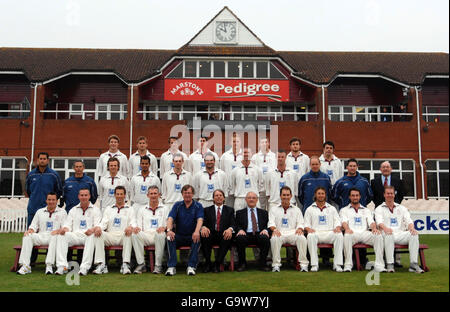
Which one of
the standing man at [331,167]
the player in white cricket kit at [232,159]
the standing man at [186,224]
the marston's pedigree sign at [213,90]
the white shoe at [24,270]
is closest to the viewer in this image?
the white shoe at [24,270]

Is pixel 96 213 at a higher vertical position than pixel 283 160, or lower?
lower

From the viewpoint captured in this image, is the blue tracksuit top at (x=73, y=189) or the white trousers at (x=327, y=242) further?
the blue tracksuit top at (x=73, y=189)

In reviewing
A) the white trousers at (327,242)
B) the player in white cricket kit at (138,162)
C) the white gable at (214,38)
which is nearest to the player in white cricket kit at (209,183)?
the player in white cricket kit at (138,162)

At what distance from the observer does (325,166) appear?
10.3 m

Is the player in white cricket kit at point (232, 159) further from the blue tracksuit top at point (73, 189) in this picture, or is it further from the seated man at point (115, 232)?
the blue tracksuit top at point (73, 189)

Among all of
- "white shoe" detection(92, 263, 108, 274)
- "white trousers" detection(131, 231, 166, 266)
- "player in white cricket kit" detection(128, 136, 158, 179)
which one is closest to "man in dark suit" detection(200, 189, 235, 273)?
"white trousers" detection(131, 231, 166, 266)

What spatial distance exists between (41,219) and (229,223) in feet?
12.0

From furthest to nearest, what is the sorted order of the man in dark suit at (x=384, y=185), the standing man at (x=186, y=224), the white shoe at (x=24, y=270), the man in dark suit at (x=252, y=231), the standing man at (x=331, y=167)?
the standing man at (x=331, y=167)
the man in dark suit at (x=384, y=185)
the man in dark suit at (x=252, y=231)
the standing man at (x=186, y=224)
the white shoe at (x=24, y=270)

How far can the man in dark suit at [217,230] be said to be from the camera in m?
8.41

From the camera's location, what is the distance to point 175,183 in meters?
9.70

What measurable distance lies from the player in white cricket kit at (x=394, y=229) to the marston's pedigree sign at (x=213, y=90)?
18.4 meters

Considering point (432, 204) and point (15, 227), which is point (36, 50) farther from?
point (432, 204)

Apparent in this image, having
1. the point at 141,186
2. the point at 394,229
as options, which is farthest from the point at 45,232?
the point at 394,229

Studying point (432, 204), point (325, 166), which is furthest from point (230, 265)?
point (432, 204)
